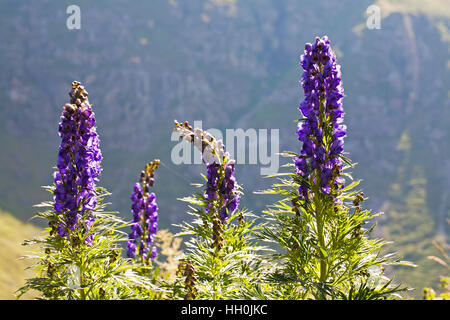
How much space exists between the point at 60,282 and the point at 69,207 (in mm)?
770

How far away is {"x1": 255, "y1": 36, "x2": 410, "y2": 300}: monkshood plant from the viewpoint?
4.51m

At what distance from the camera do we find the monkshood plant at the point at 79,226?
440 centimetres

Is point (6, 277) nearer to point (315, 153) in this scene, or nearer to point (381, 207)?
point (315, 153)

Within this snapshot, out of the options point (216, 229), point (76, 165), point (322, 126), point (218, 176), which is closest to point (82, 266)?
point (76, 165)

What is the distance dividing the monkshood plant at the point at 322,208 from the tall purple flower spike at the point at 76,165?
194 cm

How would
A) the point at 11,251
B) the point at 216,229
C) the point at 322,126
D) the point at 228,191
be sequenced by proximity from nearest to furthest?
the point at 322,126 < the point at 216,229 < the point at 228,191 < the point at 11,251

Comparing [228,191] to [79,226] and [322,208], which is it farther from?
[79,226]

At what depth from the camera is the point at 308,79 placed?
477 centimetres

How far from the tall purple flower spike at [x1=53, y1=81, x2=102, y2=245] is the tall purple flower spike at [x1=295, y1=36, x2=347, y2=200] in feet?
7.54

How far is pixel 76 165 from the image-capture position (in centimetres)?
461

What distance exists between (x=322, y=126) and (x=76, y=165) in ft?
9.01

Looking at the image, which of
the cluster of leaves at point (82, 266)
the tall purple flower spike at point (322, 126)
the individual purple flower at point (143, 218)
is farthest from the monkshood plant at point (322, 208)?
the individual purple flower at point (143, 218)

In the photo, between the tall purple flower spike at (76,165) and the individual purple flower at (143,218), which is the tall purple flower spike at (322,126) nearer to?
the tall purple flower spike at (76,165)
